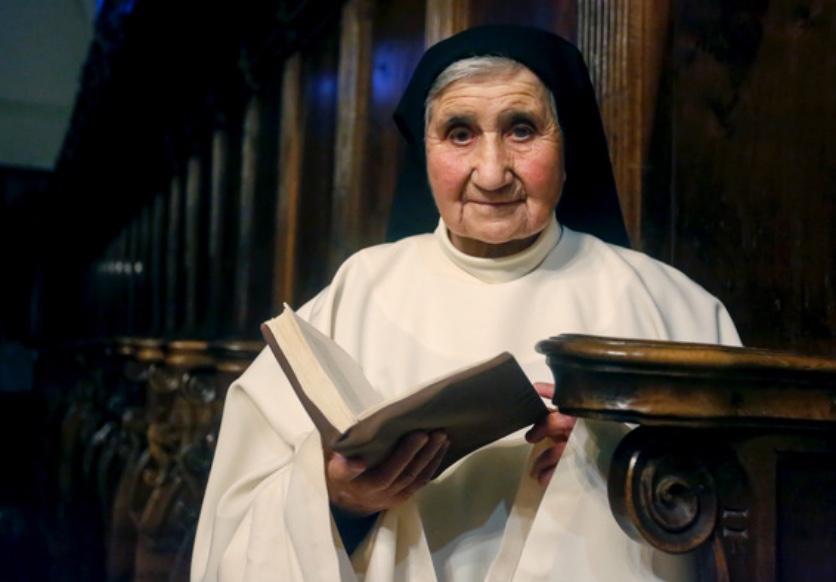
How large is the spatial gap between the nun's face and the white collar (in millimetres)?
62

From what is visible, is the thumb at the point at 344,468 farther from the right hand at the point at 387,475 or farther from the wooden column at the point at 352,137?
the wooden column at the point at 352,137

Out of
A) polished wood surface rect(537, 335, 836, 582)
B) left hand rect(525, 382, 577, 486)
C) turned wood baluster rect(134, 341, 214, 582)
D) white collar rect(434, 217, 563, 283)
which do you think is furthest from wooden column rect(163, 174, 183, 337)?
polished wood surface rect(537, 335, 836, 582)

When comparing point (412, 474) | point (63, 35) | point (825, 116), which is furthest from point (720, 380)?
point (63, 35)

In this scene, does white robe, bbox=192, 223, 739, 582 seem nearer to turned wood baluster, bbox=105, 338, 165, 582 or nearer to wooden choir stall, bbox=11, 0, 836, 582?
wooden choir stall, bbox=11, 0, 836, 582

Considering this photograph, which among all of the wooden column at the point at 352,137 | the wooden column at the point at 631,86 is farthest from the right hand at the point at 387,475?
the wooden column at the point at 352,137

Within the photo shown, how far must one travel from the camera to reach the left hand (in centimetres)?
164

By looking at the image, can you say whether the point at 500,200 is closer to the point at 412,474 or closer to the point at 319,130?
the point at 412,474

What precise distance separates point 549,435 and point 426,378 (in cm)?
32

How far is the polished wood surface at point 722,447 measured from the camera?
3.93 feet

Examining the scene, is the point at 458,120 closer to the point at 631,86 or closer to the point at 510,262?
the point at 510,262

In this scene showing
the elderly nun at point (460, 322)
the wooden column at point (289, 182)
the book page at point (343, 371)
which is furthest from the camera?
the wooden column at point (289, 182)

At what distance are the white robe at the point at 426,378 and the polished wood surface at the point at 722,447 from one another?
390 mm

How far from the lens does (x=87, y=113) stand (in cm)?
910

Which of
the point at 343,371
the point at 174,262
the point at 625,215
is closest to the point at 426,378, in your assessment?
the point at 343,371
